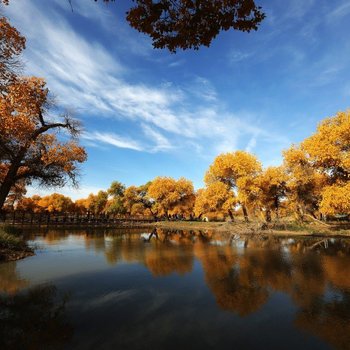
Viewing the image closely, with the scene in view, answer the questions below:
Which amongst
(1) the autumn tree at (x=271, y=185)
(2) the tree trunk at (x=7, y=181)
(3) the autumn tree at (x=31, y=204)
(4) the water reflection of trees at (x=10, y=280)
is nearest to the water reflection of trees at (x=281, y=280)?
(4) the water reflection of trees at (x=10, y=280)

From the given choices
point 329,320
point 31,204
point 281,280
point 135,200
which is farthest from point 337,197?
point 31,204

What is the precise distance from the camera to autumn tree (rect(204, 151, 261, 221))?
3944 centimetres

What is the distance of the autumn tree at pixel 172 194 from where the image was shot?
63.8 meters

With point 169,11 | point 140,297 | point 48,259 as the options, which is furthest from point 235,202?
point 169,11

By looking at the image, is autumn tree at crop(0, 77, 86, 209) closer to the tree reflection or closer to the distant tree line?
the tree reflection

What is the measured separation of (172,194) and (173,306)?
56.3 metres

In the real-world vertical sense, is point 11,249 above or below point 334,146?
below

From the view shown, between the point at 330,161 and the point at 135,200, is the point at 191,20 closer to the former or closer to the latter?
the point at 330,161

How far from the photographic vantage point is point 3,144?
1452 centimetres

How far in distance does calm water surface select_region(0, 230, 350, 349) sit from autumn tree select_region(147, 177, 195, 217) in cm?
5068

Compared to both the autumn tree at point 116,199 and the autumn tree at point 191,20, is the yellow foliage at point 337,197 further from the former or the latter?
the autumn tree at point 116,199

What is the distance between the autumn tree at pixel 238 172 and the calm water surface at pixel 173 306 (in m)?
26.7

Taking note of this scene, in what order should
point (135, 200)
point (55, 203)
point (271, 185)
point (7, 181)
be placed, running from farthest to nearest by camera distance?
point (55, 203) < point (135, 200) < point (271, 185) < point (7, 181)

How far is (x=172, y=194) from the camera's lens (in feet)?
209
